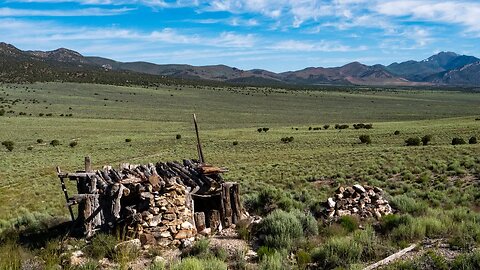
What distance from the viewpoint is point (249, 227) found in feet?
37.4

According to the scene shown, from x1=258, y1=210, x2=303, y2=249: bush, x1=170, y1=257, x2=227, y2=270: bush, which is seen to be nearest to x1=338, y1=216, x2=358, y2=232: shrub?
x1=258, y1=210, x2=303, y2=249: bush

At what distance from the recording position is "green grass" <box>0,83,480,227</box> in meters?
20.4

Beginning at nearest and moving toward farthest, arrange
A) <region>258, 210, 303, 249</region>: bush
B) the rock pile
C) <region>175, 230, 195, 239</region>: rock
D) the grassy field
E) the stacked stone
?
<region>258, 210, 303, 249</region>: bush → the stacked stone → <region>175, 230, 195, 239</region>: rock → the grassy field → the rock pile

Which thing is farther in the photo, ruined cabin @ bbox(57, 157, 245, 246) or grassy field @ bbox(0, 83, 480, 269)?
grassy field @ bbox(0, 83, 480, 269)

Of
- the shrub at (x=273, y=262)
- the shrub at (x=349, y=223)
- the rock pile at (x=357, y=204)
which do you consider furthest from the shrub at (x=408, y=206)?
the shrub at (x=273, y=262)

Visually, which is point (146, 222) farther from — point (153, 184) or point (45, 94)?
point (45, 94)

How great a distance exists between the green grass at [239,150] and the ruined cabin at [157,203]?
341cm

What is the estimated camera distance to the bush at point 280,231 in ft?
32.6

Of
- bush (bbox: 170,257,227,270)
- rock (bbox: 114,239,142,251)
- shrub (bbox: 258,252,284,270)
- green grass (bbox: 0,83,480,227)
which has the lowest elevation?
green grass (bbox: 0,83,480,227)

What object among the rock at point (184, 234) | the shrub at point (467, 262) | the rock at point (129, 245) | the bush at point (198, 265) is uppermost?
the shrub at point (467, 262)

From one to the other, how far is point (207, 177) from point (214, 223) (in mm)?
1388

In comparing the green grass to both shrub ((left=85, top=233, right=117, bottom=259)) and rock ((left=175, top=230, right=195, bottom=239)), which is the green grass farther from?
shrub ((left=85, top=233, right=117, bottom=259))

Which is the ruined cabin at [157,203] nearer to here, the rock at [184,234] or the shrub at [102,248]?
the rock at [184,234]

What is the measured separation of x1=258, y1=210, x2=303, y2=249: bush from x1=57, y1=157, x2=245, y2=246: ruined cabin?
1568 mm
